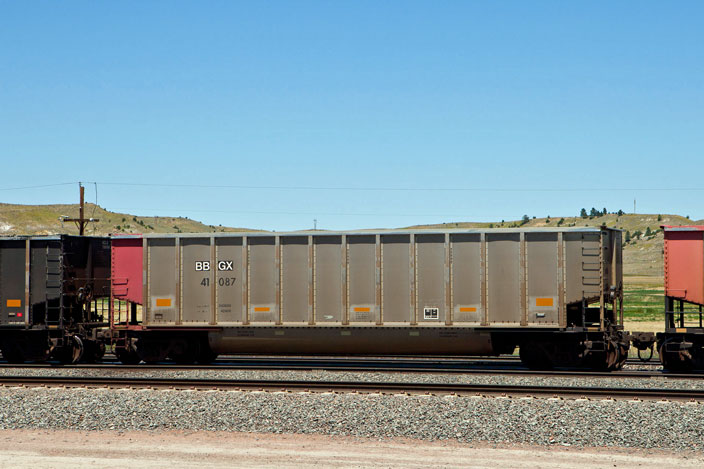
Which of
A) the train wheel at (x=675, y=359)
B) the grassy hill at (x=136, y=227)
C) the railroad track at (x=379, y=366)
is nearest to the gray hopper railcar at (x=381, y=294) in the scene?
the railroad track at (x=379, y=366)

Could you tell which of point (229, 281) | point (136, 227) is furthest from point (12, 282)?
point (136, 227)

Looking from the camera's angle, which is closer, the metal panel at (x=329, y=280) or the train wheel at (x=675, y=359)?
the train wheel at (x=675, y=359)

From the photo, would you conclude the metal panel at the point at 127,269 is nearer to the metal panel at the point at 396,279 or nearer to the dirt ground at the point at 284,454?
the metal panel at the point at 396,279

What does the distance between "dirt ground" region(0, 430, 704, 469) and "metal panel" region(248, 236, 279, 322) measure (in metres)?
8.69

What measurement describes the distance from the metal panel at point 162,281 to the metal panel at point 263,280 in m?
2.34

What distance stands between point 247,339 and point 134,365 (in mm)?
3589

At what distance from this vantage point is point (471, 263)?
19891mm

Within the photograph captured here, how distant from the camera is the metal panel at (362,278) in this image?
66.5 ft

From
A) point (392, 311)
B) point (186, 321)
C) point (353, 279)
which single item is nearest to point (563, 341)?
point (392, 311)

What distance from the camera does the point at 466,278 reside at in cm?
1989

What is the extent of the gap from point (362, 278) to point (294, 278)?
1.95m

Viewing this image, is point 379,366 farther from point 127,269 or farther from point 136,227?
point 136,227

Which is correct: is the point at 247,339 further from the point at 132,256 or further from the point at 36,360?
the point at 36,360

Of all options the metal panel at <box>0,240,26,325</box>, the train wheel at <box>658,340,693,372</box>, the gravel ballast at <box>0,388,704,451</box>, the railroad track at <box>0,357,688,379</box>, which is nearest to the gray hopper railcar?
the railroad track at <box>0,357,688,379</box>
